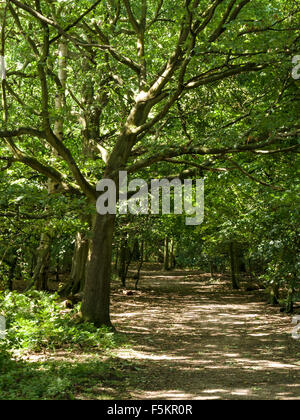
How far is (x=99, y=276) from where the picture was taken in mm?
10555

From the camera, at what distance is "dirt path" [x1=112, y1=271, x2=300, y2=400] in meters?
6.58

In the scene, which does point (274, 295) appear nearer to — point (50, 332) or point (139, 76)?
point (139, 76)

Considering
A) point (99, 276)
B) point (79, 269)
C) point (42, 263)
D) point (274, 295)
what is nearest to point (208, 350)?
point (99, 276)

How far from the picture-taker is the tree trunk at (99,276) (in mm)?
10445

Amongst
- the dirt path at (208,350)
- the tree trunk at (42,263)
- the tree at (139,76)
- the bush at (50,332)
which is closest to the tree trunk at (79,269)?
the tree trunk at (42,263)

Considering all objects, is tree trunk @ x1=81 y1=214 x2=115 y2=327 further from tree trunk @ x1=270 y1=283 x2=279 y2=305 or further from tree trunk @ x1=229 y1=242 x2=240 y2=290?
tree trunk @ x1=229 y1=242 x2=240 y2=290

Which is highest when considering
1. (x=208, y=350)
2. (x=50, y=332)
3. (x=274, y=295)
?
(x=274, y=295)

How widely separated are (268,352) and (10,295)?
7.06 metres

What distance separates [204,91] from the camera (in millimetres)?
13039

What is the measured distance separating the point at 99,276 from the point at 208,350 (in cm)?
309

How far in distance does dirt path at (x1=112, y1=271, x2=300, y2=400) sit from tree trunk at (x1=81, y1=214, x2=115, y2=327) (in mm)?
1035

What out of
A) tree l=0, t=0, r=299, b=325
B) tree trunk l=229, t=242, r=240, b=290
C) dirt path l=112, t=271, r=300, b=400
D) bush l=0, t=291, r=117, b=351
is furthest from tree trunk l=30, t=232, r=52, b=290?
tree trunk l=229, t=242, r=240, b=290
